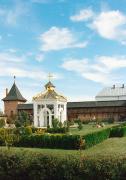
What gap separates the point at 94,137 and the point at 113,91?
44.7 m

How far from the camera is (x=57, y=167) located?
31.9 ft

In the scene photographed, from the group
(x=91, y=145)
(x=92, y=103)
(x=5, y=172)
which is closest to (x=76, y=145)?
(x=91, y=145)

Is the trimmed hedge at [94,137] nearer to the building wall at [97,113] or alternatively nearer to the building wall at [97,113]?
the building wall at [97,113]

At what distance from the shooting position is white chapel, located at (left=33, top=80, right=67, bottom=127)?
3498cm

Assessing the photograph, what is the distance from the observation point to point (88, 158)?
31.1 ft

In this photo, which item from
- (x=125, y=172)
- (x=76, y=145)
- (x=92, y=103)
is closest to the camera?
(x=125, y=172)

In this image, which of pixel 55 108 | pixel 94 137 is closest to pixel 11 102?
pixel 55 108

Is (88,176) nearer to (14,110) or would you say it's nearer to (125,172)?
(125,172)

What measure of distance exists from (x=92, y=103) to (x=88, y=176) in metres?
37.6

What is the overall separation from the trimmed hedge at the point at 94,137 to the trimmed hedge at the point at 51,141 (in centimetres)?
40

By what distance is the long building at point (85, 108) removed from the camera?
45344 millimetres

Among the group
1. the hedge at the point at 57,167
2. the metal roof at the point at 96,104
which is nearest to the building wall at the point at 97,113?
the metal roof at the point at 96,104

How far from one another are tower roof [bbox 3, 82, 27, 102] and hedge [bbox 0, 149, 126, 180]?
38.9 metres

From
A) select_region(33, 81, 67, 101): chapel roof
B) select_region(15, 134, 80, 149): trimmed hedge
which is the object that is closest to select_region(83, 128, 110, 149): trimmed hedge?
select_region(15, 134, 80, 149): trimmed hedge
